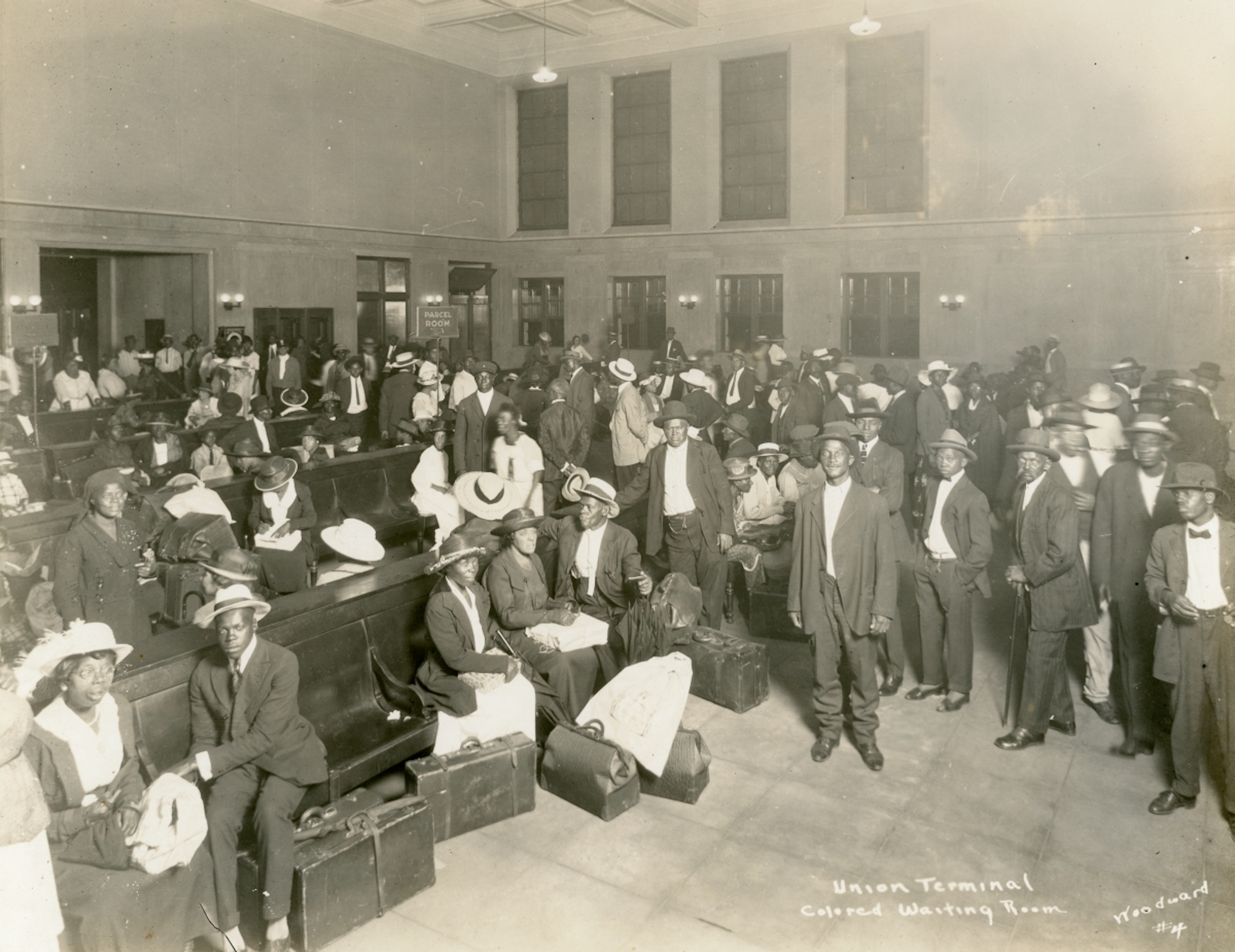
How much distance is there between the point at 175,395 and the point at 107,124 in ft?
15.6

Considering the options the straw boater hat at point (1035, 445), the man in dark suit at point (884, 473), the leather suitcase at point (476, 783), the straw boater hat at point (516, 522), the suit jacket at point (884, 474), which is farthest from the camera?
the suit jacket at point (884, 474)

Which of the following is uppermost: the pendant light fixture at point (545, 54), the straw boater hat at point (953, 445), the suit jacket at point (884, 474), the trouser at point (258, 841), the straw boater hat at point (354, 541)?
the pendant light fixture at point (545, 54)

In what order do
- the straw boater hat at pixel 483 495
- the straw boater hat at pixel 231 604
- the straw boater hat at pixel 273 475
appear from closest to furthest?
the straw boater hat at pixel 231 604, the straw boater hat at pixel 273 475, the straw boater hat at pixel 483 495

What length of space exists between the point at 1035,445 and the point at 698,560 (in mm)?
2757

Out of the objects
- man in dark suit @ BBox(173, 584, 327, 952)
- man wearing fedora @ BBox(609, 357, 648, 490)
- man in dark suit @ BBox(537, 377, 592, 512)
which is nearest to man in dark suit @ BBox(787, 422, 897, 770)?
man in dark suit @ BBox(173, 584, 327, 952)

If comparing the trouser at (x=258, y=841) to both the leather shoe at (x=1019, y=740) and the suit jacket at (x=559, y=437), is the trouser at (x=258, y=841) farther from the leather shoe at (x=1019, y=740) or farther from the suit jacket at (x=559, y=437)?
the suit jacket at (x=559, y=437)

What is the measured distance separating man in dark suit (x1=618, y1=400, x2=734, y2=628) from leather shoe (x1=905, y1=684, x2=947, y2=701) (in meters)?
1.75

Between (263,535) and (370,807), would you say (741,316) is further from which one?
(370,807)

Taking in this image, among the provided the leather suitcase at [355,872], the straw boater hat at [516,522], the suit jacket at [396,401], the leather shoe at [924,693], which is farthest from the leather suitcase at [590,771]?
the suit jacket at [396,401]

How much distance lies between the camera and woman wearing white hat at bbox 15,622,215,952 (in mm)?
3709

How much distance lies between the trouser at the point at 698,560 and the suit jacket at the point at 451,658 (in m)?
2.34

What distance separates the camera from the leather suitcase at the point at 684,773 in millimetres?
5395

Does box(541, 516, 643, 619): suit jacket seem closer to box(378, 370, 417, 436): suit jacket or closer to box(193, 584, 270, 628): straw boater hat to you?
box(193, 584, 270, 628): straw boater hat

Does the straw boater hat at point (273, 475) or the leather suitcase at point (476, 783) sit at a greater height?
the straw boater hat at point (273, 475)
